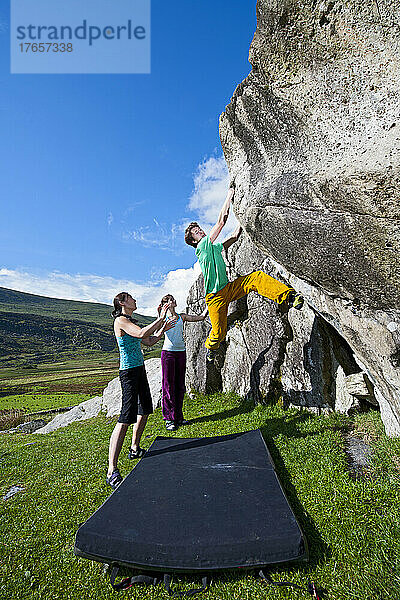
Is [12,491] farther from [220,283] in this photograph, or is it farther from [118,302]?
[220,283]

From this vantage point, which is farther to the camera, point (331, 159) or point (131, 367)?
point (131, 367)

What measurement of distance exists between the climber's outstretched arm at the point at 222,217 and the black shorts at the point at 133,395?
4550 millimetres

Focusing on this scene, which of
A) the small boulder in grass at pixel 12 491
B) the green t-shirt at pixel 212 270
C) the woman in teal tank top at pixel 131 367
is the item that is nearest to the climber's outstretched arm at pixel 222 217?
the green t-shirt at pixel 212 270

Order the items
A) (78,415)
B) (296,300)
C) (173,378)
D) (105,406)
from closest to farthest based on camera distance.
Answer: (296,300)
(173,378)
(105,406)
(78,415)

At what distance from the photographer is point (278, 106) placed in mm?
8281

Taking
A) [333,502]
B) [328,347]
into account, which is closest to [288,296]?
[328,347]

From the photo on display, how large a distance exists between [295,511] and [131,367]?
504 cm

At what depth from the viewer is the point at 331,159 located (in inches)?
289

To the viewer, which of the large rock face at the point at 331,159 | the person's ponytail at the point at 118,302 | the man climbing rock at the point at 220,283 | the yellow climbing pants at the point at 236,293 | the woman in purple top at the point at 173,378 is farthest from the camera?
the woman in purple top at the point at 173,378

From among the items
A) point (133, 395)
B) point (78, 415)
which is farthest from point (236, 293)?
point (78, 415)

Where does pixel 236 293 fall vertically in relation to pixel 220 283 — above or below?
below

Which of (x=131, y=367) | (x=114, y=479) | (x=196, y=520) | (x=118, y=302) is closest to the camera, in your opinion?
(x=196, y=520)

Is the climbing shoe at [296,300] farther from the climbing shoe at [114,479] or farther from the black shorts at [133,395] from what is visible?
the climbing shoe at [114,479]

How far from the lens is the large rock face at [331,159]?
6.73m
